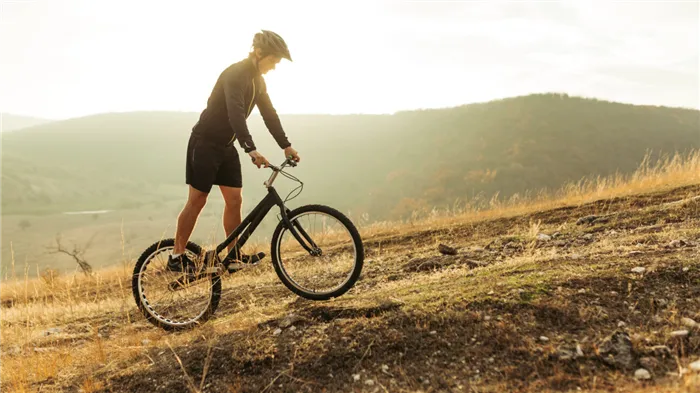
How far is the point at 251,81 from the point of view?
4605 mm

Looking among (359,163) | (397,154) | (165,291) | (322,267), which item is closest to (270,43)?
(322,267)

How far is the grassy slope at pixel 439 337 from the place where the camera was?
119 inches

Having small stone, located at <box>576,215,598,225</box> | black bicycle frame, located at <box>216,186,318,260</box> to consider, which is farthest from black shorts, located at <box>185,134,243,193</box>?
small stone, located at <box>576,215,598,225</box>

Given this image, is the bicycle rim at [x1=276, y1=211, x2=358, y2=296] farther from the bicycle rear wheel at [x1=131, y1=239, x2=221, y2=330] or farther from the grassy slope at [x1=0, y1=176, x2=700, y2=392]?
the bicycle rear wheel at [x1=131, y1=239, x2=221, y2=330]

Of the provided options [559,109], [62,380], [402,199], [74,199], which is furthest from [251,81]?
[74,199]

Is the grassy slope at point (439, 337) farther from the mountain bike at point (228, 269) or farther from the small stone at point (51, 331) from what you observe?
the small stone at point (51, 331)

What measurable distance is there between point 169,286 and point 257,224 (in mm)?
1106

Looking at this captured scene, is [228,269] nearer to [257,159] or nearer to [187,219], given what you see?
[187,219]

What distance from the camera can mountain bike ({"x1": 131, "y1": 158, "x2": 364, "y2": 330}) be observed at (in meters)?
4.49

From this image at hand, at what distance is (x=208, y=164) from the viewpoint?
4.64 metres

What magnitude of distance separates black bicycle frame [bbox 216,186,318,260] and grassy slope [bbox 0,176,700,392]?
0.59 metres

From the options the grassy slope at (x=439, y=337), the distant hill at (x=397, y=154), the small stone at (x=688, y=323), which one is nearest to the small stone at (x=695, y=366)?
the grassy slope at (x=439, y=337)

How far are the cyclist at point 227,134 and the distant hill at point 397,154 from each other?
31510 millimetres

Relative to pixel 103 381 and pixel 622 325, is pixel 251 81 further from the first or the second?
pixel 622 325
